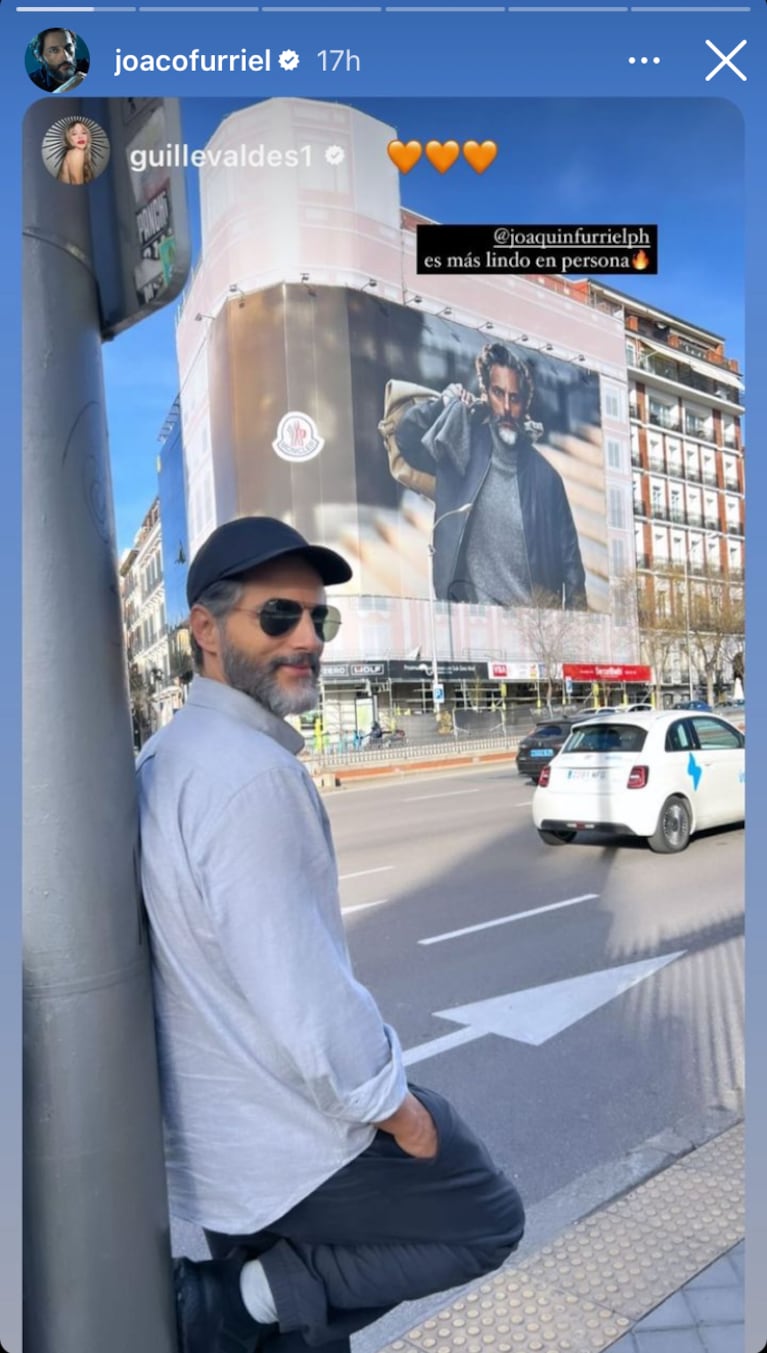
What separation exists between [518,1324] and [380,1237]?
0.60 m

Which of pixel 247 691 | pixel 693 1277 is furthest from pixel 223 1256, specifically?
pixel 693 1277

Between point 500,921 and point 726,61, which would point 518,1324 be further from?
point 726,61

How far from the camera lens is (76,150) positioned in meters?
1.34

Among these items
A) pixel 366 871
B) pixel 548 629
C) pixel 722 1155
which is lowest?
pixel 722 1155

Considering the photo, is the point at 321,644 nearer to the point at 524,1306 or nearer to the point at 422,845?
the point at 422,845

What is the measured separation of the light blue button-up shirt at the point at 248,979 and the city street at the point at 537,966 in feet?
1.53

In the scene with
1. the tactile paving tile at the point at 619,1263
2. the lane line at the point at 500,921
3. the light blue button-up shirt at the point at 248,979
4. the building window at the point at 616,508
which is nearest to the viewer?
the light blue button-up shirt at the point at 248,979

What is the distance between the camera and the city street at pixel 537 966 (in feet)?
6.63

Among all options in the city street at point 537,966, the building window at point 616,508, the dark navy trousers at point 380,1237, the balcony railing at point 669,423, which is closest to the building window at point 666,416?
the balcony railing at point 669,423

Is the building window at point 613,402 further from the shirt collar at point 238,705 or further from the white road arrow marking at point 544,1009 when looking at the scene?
the white road arrow marking at point 544,1009

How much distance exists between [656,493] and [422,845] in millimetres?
991

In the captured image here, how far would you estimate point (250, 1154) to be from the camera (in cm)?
133

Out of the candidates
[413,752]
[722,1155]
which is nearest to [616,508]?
[413,752]

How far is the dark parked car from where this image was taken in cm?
179
